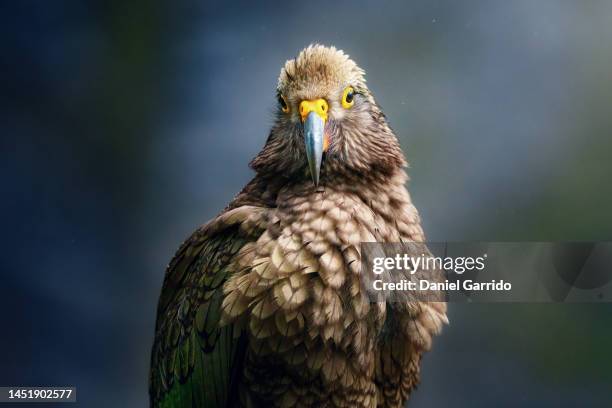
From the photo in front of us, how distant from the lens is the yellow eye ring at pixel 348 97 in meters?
2.11

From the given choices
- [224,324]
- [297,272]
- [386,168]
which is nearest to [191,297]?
[224,324]

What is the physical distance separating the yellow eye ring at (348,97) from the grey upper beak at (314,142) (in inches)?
5.6

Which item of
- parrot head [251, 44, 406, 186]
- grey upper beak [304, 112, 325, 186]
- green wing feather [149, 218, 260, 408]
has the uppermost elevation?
parrot head [251, 44, 406, 186]

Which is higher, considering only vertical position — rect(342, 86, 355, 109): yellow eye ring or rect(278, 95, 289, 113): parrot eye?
rect(278, 95, 289, 113): parrot eye

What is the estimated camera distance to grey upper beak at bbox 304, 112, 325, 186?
76.2 inches

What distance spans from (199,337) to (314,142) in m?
0.61

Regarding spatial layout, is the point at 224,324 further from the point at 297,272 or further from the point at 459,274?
the point at 459,274

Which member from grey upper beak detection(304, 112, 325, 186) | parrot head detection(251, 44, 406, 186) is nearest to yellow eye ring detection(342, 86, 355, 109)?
parrot head detection(251, 44, 406, 186)

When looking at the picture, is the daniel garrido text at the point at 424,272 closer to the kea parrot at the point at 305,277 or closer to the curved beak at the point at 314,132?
the kea parrot at the point at 305,277

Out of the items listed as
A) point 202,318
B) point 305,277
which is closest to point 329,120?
point 305,277

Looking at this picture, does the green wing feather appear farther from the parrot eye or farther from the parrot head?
the parrot eye

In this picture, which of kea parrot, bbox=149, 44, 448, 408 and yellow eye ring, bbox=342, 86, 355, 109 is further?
yellow eye ring, bbox=342, 86, 355, 109

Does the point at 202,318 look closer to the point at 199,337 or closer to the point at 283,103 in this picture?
the point at 199,337

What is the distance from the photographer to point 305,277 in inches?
75.2
